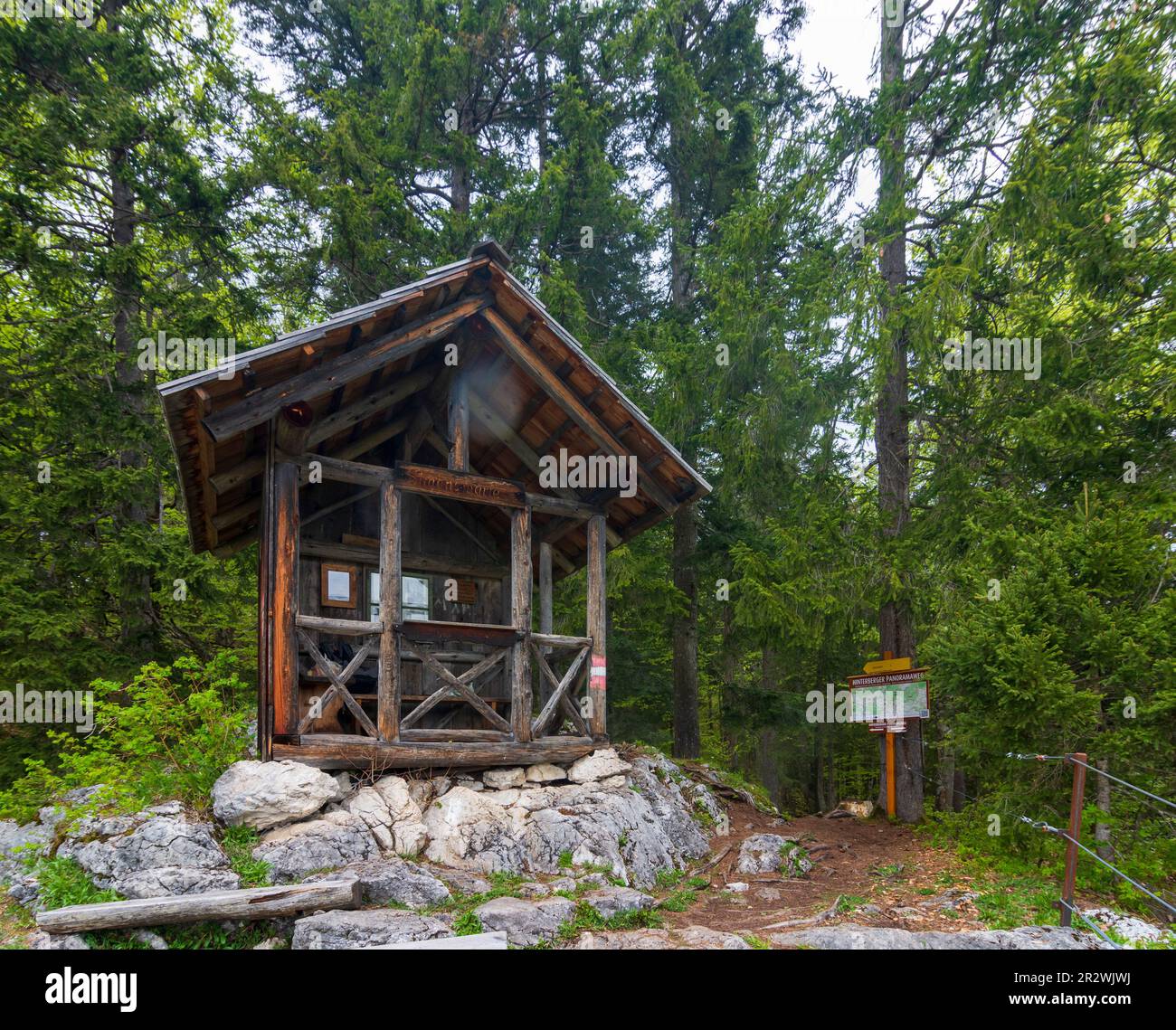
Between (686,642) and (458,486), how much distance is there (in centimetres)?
783

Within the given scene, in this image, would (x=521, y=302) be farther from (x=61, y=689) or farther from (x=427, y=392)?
(x=61, y=689)

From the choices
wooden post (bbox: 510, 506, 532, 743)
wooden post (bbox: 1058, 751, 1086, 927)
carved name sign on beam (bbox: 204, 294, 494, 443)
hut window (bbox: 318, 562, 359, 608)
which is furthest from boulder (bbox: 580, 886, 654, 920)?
carved name sign on beam (bbox: 204, 294, 494, 443)

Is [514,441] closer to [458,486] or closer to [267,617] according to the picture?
[458,486]

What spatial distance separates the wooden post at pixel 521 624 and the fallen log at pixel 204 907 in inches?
132

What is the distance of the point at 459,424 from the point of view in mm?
9508

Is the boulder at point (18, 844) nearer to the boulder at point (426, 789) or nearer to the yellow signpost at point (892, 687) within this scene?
the boulder at point (426, 789)

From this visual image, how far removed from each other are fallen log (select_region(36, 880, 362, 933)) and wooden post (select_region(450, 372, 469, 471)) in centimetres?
480

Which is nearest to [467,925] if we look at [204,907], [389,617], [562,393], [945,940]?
[204,907]

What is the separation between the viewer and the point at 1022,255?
11.3m

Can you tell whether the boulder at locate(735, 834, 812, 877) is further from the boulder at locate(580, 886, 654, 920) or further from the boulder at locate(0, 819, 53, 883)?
the boulder at locate(0, 819, 53, 883)

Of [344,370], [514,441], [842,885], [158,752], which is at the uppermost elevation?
[344,370]

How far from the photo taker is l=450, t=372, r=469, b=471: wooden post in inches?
370

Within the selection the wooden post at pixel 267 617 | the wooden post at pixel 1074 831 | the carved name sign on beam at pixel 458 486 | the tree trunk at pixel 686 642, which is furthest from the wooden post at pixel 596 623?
the wooden post at pixel 1074 831
